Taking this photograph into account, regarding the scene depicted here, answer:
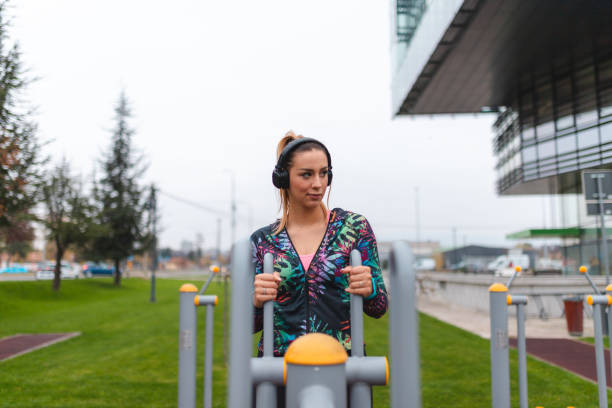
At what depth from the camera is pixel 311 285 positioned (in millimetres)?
1638

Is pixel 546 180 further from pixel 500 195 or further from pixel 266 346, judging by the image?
pixel 266 346

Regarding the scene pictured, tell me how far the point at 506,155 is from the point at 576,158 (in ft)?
20.1

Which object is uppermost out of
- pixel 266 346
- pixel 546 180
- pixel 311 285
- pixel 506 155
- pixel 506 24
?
pixel 506 24

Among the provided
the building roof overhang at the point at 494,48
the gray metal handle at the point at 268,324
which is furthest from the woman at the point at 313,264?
the building roof overhang at the point at 494,48

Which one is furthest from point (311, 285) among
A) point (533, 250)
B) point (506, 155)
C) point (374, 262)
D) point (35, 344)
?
point (506, 155)

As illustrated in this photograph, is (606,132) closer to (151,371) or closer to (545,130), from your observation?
(545,130)

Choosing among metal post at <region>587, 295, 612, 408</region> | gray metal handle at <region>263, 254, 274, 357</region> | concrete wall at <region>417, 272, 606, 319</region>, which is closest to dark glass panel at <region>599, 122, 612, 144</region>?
concrete wall at <region>417, 272, 606, 319</region>

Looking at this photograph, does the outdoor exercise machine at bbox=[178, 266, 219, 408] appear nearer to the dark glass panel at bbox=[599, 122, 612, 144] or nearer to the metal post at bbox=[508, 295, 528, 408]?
the metal post at bbox=[508, 295, 528, 408]

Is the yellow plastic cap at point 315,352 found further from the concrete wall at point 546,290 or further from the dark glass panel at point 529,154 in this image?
the dark glass panel at point 529,154

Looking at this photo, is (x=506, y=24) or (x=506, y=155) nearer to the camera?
(x=506, y=24)

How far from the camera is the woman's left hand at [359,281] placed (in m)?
1.24

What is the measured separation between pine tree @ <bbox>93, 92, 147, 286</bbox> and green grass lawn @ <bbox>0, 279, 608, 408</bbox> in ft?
67.2

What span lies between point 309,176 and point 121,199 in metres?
35.6

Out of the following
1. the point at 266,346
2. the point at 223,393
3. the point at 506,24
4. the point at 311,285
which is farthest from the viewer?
the point at 506,24
